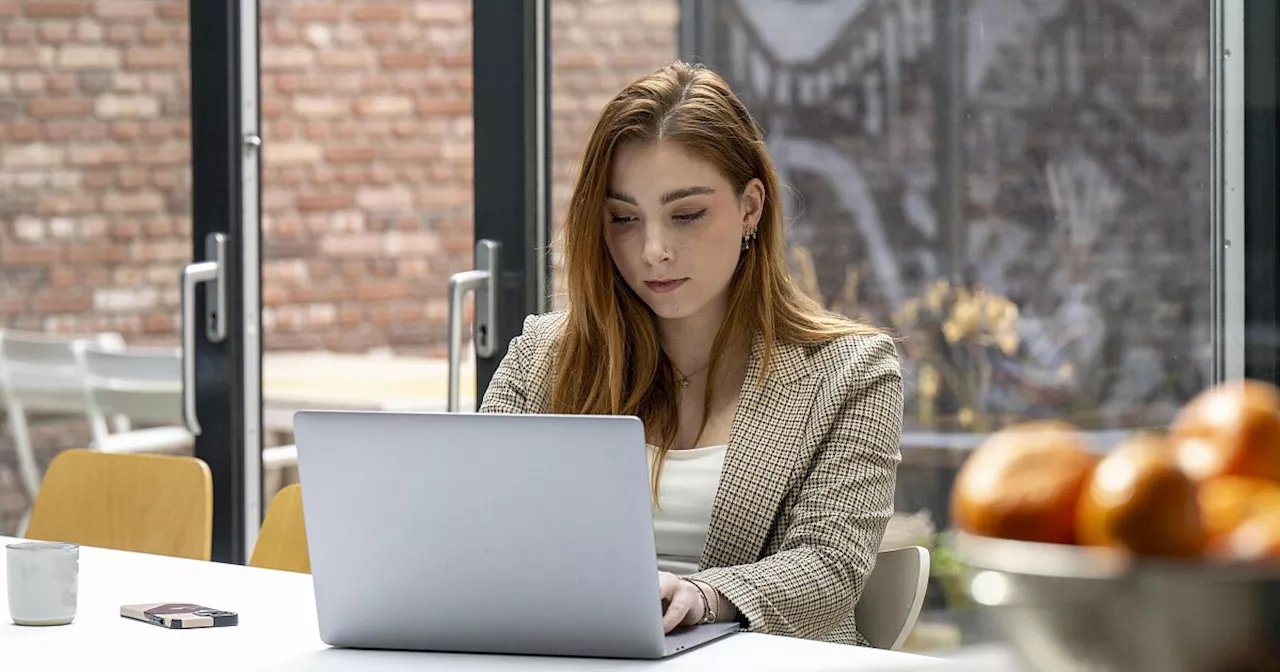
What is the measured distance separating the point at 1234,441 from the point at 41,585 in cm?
150

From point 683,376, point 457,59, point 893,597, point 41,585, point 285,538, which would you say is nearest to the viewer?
point 41,585

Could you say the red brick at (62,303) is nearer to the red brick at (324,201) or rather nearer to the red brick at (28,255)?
the red brick at (28,255)

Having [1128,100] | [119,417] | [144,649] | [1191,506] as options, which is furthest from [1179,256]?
[119,417]

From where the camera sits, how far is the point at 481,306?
3432mm

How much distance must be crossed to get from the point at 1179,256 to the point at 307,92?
2079 millimetres

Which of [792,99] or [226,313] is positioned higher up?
[792,99]

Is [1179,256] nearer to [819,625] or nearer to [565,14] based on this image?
[819,625]

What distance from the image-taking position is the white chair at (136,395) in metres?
4.13

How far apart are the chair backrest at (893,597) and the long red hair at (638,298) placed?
33 centimetres

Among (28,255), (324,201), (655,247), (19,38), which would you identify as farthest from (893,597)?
(19,38)

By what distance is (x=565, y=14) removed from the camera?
3.38m

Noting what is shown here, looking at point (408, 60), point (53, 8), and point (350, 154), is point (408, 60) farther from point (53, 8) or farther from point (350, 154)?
point (53, 8)

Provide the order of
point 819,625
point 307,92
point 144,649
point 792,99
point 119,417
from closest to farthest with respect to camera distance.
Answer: point 144,649, point 819,625, point 792,99, point 307,92, point 119,417

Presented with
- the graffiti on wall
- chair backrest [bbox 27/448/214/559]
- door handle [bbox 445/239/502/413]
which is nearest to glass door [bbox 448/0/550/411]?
door handle [bbox 445/239/502/413]
